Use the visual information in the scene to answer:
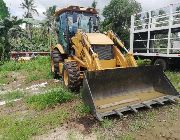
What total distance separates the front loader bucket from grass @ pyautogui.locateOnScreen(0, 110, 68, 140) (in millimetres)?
778

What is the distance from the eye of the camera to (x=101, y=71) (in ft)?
24.3

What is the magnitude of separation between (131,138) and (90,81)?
2.00m

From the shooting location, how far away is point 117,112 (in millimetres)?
6676

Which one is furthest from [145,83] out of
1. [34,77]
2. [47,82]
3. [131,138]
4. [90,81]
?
[34,77]

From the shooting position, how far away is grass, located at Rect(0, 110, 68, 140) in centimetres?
612

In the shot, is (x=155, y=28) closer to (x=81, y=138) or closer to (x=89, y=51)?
(x=89, y=51)

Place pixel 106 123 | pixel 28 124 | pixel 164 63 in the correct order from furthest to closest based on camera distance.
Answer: pixel 164 63 → pixel 28 124 → pixel 106 123

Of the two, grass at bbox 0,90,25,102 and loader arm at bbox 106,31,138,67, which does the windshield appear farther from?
grass at bbox 0,90,25,102

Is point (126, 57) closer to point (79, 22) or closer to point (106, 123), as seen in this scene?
point (79, 22)

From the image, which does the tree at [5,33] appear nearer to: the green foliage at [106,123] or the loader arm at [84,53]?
the loader arm at [84,53]

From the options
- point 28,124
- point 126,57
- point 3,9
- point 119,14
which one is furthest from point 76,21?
point 119,14

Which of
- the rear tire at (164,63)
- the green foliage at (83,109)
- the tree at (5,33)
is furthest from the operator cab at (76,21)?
the tree at (5,33)

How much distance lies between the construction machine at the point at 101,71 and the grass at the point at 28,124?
790 millimetres

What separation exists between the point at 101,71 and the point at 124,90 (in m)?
0.89
